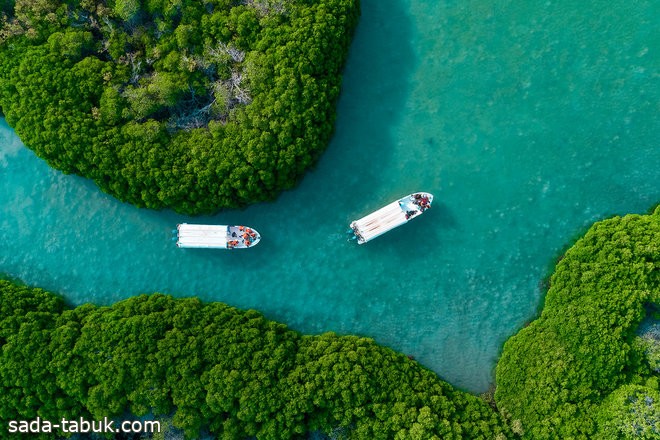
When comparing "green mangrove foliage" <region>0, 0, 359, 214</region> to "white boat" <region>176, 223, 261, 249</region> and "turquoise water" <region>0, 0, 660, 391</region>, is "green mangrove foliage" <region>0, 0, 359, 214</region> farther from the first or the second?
"turquoise water" <region>0, 0, 660, 391</region>

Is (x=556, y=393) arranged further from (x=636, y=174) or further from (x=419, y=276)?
(x=636, y=174)

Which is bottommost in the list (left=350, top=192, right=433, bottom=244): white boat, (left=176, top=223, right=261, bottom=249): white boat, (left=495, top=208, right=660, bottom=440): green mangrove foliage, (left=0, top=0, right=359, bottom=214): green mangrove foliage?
(left=495, top=208, right=660, bottom=440): green mangrove foliage

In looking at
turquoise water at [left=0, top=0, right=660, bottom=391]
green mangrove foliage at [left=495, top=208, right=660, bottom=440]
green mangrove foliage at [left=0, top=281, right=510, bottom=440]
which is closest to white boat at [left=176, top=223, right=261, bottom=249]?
turquoise water at [left=0, top=0, right=660, bottom=391]

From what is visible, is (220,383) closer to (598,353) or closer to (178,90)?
(178,90)

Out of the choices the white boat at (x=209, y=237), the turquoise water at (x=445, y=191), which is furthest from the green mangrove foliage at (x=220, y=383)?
the white boat at (x=209, y=237)

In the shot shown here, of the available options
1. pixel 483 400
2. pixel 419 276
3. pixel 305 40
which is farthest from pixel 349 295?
pixel 305 40

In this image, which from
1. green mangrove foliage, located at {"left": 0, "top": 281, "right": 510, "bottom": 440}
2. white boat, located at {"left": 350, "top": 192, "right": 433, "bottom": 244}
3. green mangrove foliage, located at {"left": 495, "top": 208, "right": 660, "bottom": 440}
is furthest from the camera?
white boat, located at {"left": 350, "top": 192, "right": 433, "bottom": 244}

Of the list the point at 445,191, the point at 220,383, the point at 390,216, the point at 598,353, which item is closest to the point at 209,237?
the point at 220,383
